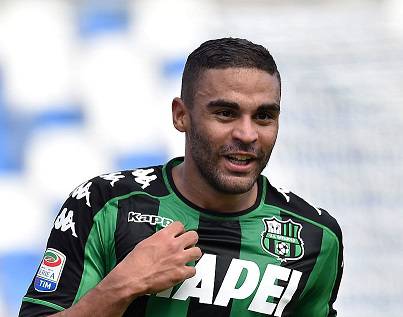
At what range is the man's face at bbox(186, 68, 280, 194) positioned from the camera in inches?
121

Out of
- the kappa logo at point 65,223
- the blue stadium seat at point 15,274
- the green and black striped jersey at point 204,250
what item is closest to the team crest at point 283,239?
the green and black striped jersey at point 204,250

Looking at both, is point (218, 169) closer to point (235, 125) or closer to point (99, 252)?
point (235, 125)

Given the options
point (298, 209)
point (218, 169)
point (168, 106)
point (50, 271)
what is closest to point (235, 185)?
point (218, 169)

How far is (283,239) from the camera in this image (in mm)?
3320

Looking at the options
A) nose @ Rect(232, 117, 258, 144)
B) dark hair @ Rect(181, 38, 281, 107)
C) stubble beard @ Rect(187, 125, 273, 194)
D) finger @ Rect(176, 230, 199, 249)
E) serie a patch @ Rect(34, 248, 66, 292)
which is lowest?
serie a patch @ Rect(34, 248, 66, 292)

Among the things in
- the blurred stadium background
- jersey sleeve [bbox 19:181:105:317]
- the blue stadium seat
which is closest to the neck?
jersey sleeve [bbox 19:181:105:317]

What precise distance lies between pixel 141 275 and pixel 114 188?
44 centimetres

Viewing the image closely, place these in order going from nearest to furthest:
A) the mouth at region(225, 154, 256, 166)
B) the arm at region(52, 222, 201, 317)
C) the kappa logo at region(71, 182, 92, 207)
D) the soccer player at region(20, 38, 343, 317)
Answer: the arm at region(52, 222, 201, 317)
the soccer player at region(20, 38, 343, 317)
the mouth at region(225, 154, 256, 166)
the kappa logo at region(71, 182, 92, 207)

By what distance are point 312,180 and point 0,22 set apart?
6.28 feet

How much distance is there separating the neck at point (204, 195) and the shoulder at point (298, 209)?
118 millimetres

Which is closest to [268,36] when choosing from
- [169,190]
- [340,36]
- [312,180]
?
[340,36]

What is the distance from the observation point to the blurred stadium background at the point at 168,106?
17.7ft

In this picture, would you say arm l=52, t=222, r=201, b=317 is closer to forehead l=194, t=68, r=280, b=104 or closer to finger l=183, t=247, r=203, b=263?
finger l=183, t=247, r=203, b=263

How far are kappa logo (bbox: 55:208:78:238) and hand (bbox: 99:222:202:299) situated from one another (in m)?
0.25
